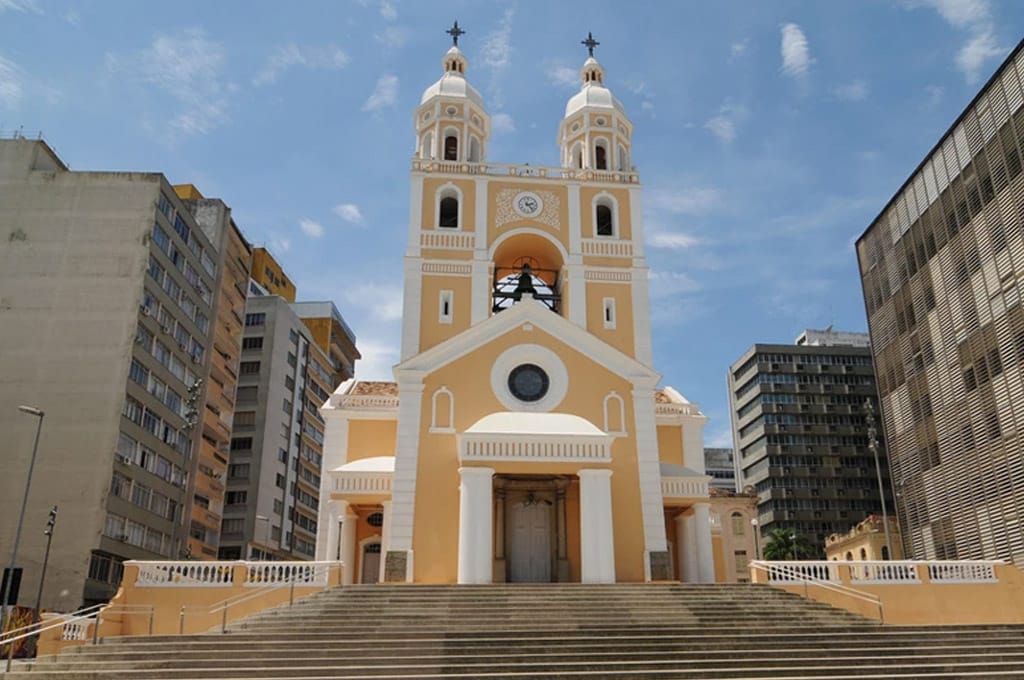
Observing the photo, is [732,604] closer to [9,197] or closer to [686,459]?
[686,459]

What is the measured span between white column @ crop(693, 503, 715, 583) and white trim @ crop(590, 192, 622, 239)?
10872mm

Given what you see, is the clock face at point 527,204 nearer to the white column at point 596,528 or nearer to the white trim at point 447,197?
the white trim at point 447,197

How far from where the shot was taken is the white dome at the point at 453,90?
33.4 meters

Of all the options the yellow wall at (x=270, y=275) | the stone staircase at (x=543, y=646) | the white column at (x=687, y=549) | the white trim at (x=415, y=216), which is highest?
the yellow wall at (x=270, y=275)

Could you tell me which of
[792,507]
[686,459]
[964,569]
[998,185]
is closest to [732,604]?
[964,569]

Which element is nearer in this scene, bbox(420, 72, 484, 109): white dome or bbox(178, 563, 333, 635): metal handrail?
bbox(178, 563, 333, 635): metal handrail

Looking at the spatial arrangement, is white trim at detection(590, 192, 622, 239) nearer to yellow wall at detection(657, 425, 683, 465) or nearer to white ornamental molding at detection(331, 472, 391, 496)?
yellow wall at detection(657, 425, 683, 465)

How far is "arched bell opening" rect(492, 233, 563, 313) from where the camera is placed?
31.7 m

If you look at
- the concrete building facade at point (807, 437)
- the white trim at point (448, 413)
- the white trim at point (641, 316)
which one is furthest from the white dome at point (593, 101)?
the concrete building facade at point (807, 437)

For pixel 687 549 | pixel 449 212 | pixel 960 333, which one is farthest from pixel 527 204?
pixel 960 333

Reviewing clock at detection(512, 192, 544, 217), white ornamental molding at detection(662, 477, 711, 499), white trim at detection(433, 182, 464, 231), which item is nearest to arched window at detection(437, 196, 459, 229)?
white trim at detection(433, 182, 464, 231)

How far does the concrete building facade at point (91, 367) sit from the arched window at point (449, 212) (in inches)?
538

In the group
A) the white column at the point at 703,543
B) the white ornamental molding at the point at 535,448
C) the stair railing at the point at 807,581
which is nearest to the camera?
→ the stair railing at the point at 807,581

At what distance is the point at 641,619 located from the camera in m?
17.7
